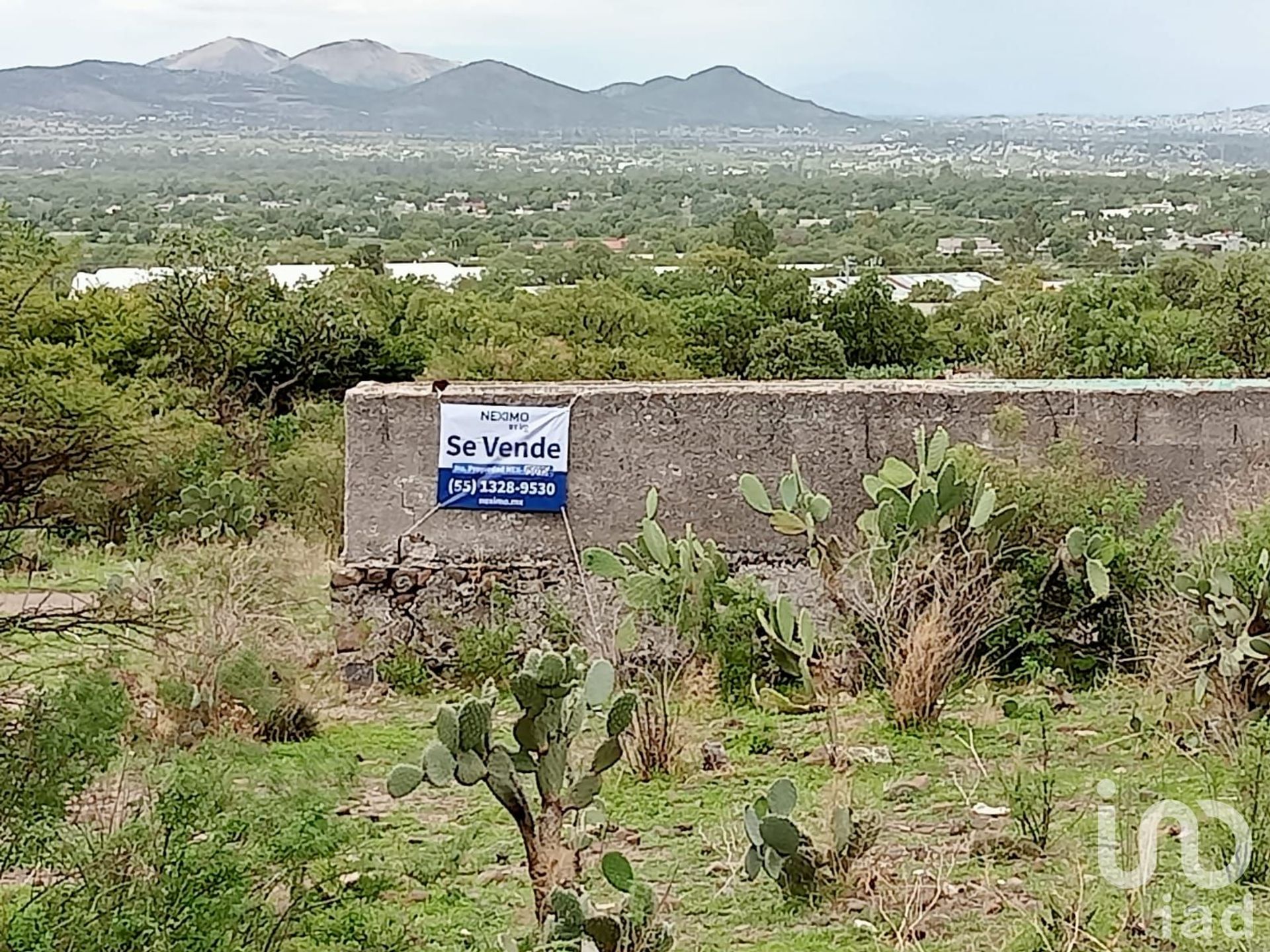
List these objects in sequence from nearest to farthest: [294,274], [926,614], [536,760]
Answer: [536,760], [926,614], [294,274]

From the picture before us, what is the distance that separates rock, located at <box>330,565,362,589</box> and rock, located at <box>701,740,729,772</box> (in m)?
3.07

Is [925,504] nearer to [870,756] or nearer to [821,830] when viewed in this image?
[870,756]

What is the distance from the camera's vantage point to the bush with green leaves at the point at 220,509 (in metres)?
12.4

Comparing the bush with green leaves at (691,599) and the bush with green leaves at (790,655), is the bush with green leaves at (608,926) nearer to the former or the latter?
the bush with green leaves at (790,655)

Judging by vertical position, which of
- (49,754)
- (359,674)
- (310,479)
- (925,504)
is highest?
(925,504)

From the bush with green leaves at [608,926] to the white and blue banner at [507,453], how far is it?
4.66 metres

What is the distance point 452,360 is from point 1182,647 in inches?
640

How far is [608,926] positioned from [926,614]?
317cm

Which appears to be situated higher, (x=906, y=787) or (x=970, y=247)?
(x=906, y=787)

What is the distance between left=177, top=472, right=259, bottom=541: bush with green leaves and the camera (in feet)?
40.6

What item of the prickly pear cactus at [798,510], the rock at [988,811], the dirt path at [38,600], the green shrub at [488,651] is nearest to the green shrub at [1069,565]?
the prickly pear cactus at [798,510]

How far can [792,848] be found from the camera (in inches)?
180

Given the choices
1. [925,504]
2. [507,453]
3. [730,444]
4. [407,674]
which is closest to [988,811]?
[925,504]

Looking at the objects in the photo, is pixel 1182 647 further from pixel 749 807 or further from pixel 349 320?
pixel 349 320
